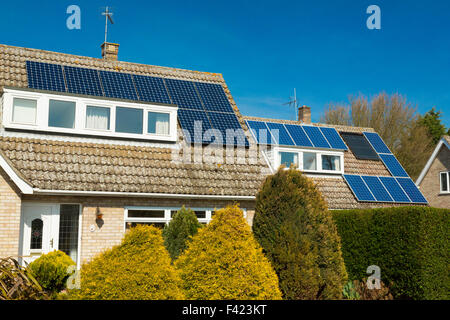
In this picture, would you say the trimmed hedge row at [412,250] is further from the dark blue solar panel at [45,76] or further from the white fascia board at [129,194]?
the dark blue solar panel at [45,76]

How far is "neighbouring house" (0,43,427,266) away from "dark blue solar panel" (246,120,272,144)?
347 centimetres

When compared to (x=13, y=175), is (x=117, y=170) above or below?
above

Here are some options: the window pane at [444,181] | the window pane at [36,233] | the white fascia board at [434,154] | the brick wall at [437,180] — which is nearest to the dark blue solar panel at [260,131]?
the window pane at [36,233]

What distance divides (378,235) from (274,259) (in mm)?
4430

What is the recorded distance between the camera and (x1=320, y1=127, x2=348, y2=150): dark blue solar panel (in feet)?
79.3

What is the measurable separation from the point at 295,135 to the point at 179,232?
13.1m

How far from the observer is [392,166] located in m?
25.4

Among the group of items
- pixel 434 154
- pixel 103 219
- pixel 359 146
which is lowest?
pixel 103 219

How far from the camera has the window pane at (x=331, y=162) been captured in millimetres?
23281

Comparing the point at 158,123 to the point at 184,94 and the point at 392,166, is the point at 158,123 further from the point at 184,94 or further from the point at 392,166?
the point at 392,166

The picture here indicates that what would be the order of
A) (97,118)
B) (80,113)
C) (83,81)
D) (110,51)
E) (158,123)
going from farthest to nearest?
(110,51), (158,123), (83,81), (97,118), (80,113)

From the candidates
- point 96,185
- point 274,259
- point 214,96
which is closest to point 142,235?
point 274,259

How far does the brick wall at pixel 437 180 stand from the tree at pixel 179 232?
1019 inches

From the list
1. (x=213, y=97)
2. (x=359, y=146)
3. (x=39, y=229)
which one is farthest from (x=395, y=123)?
(x=39, y=229)
